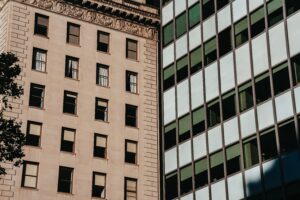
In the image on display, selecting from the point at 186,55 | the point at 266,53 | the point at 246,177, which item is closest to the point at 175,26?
the point at 186,55

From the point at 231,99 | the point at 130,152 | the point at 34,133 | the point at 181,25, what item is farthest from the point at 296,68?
the point at 34,133

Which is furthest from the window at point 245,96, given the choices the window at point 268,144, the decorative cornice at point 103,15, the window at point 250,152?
the decorative cornice at point 103,15

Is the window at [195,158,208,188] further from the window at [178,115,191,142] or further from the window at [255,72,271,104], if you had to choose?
the window at [255,72,271,104]

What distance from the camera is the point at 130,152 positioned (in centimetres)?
5594

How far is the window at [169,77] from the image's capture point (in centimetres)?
5194

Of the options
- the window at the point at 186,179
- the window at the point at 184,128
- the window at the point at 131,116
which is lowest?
the window at the point at 186,179

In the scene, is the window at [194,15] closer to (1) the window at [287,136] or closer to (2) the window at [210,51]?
(2) the window at [210,51]

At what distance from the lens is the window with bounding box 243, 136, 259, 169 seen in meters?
41.1

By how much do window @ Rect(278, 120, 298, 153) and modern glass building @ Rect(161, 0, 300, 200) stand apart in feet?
0.19

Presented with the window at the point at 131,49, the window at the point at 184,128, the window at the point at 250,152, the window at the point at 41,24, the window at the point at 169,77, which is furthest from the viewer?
the window at the point at 131,49

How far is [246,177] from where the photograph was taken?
40.9 meters

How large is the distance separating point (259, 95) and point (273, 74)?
187 centimetres

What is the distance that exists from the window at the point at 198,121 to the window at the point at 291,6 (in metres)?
10.1

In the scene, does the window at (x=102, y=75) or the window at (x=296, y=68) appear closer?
the window at (x=296, y=68)
